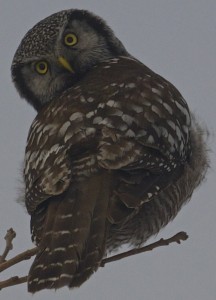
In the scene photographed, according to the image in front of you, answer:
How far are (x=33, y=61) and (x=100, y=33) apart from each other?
0.89m

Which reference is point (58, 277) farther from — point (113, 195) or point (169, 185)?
point (169, 185)

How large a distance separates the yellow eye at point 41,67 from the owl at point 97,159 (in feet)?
0.04

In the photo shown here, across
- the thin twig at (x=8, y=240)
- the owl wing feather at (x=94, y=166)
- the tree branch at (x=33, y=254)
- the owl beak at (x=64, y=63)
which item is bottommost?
the tree branch at (x=33, y=254)

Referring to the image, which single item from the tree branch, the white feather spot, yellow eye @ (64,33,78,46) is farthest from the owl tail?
yellow eye @ (64,33,78,46)

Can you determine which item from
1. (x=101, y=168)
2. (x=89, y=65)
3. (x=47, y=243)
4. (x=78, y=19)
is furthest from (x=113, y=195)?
(x=78, y=19)

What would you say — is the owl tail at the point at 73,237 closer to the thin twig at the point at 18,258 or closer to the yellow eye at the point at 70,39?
the thin twig at the point at 18,258

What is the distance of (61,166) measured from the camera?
4910 mm

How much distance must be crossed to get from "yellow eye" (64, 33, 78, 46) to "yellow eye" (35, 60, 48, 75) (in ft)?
0.82

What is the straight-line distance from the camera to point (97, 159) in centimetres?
484

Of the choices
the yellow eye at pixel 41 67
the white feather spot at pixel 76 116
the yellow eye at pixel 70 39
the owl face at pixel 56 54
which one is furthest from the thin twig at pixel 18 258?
the yellow eye at pixel 70 39

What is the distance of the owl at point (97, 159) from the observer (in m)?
4.64

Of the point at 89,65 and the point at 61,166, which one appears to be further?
the point at 89,65

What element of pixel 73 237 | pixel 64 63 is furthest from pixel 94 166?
pixel 64 63

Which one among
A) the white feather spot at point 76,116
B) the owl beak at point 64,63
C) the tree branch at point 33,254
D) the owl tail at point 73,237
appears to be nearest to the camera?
the tree branch at point 33,254
